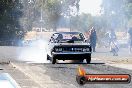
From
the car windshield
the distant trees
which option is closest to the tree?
the distant trees

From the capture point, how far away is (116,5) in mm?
61000

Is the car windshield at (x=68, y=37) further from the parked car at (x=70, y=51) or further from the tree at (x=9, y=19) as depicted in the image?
the tree at (x=9, y=19)

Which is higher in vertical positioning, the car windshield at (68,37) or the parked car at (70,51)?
the car windshield at (68,37)

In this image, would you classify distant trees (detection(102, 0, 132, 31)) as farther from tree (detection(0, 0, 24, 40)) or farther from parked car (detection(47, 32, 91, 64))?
parked car (detection(47, 32, 91, 64))

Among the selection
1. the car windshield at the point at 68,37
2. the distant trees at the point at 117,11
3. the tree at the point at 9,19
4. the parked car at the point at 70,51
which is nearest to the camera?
the parked car at the point at 70,51

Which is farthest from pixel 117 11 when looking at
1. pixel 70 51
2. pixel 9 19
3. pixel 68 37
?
pixel 70 51

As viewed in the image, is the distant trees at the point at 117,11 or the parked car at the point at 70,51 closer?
the parked car at the point at 70,51

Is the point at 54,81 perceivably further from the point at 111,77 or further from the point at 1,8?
the point at 1,8

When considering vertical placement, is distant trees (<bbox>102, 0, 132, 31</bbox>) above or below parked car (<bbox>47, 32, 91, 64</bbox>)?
above

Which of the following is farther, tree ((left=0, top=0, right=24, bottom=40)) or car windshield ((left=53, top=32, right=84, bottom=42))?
tree ((left=0, top=0, right=24, bottom=40))

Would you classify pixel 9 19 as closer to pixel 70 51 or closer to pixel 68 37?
pixel 68 37

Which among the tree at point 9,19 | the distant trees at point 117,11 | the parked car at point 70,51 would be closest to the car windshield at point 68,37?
the parked car at point 70,51

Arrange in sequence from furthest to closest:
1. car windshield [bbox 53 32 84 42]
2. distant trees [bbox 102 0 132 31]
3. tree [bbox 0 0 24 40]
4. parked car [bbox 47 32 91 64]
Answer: distant trees [bbox 102 0 132 31] → tree [bbox 0 0 24 40] → car windshield [bbox 53 32 84 42] → parked car [bbox 47 32 91 64]

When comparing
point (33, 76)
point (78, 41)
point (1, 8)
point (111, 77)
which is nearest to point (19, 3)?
point (1, 8)
